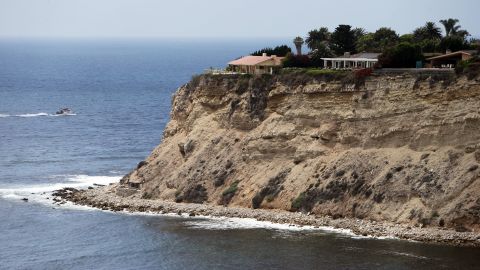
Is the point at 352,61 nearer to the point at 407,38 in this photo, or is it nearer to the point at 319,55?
the point at 319,55

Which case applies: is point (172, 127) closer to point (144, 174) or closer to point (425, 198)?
point (144, 174)

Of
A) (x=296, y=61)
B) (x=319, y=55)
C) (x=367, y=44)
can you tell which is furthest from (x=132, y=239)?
(x=367, y=44)

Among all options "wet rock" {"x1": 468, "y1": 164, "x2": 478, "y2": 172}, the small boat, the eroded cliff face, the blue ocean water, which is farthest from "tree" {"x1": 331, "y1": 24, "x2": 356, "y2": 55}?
the small boat

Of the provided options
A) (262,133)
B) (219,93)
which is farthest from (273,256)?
(219,93)

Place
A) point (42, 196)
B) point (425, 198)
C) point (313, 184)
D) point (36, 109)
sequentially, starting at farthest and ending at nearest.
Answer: point (36, 109), point (42, 196), point (313, 184), point (425, 198)

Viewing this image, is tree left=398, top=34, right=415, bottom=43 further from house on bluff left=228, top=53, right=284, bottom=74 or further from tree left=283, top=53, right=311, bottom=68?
house on bluff left=228, top=53, right=284, bottom=74
